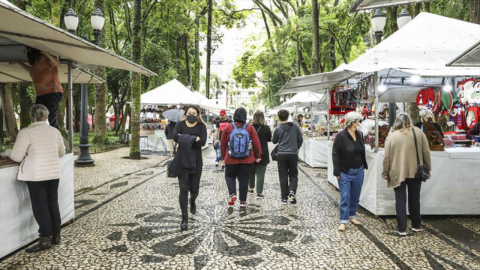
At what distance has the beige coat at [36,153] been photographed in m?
4.07

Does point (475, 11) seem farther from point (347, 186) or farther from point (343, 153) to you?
point (347, 186)

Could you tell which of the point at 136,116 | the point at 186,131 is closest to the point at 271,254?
the point at 186,131

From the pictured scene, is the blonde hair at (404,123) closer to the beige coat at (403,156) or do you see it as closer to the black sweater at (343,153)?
the beige coat at (403,156)

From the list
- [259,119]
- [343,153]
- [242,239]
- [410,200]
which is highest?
[259,119]

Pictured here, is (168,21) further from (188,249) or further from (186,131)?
(188,249)

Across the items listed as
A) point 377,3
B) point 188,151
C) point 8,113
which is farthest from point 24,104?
point 377,3

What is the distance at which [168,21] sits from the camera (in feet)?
63.8

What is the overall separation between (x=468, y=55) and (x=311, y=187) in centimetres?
433

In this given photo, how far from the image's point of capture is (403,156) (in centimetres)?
489

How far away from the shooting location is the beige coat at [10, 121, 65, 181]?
4.07m

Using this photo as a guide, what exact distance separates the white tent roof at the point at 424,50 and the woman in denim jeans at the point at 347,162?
108 centimetres

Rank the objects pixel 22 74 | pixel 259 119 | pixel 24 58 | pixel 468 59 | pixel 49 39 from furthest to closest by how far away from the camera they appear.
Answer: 1. pixel 259 119
2. pixel 22 74
3. pixel 24 58
4. pixel 468 59
5. pixel 49 39

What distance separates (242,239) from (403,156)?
2.38 m

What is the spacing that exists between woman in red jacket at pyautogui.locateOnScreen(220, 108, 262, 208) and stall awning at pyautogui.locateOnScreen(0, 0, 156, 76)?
175 cm
